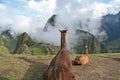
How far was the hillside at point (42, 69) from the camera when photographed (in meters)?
20.0

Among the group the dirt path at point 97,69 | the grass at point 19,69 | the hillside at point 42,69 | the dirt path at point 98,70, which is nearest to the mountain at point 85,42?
the dirt path at point 97,69

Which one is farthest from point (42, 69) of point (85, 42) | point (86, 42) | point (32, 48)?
Result: point (85, 42)

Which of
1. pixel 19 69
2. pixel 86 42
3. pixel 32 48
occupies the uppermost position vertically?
pixel 86 42

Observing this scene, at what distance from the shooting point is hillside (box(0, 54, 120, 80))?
20.0 meters

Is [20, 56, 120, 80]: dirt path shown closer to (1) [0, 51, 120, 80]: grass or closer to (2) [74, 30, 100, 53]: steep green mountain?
(1) [0, 51, 120, 80]: grass

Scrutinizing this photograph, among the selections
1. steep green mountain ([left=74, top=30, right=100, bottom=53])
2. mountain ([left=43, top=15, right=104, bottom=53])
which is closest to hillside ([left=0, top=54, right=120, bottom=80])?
mountain ([left=43, top=15, right=104, bottom=53])

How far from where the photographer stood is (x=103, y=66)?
2306 cm

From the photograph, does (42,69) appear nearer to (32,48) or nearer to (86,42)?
(32,48)

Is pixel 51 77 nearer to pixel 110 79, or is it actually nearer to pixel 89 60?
pixel 110 79

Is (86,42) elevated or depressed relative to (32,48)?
elevated

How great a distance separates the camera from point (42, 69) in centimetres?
2156

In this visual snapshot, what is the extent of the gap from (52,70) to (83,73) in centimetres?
866

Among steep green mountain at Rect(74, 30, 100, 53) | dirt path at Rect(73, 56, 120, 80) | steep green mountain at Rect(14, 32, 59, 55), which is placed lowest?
dirt path at Rect(73, 56, 120, 80)

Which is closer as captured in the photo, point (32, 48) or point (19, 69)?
point (19, 69)
